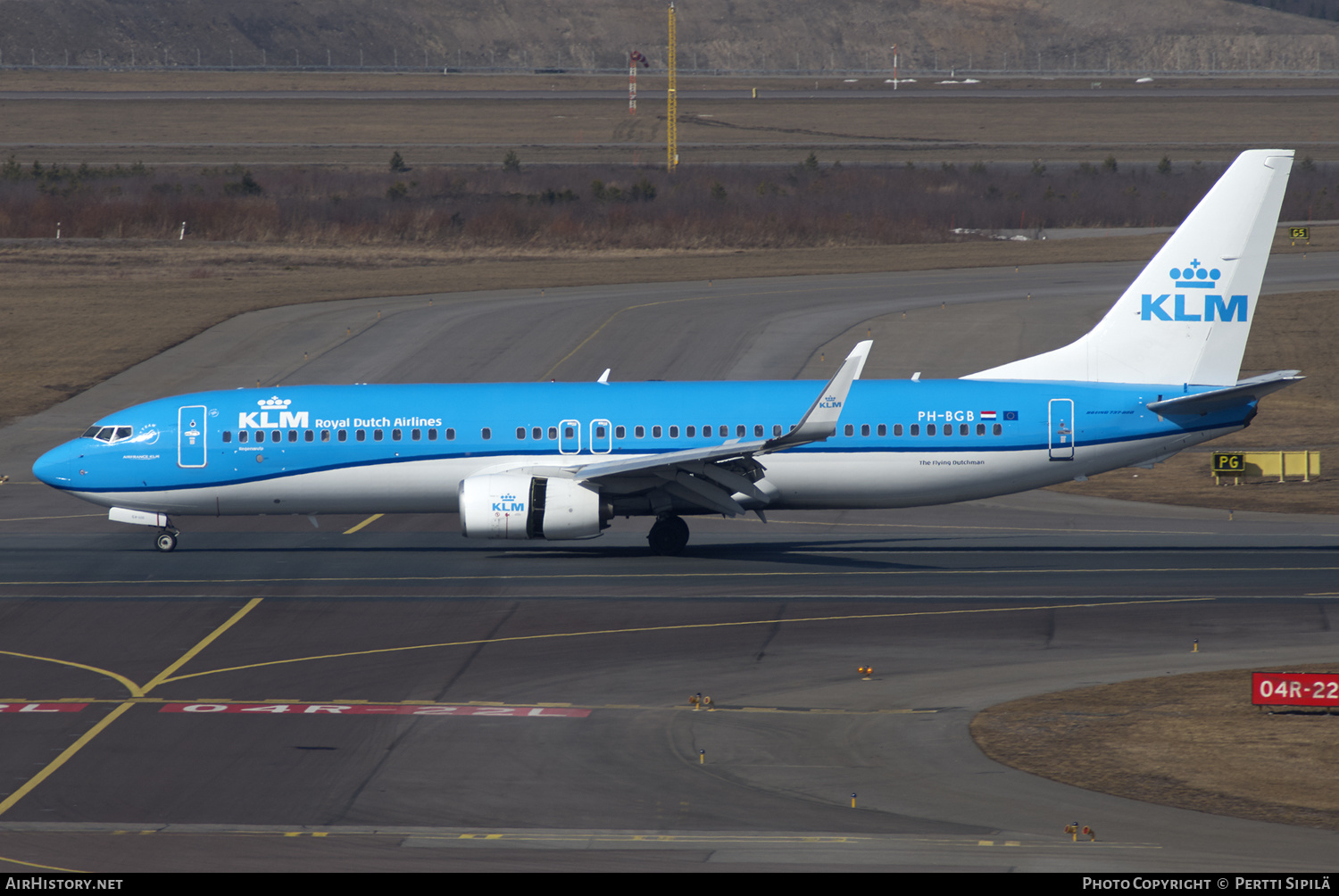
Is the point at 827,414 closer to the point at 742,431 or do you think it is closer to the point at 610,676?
the point at 742,431

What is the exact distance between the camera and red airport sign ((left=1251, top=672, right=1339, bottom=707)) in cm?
2372

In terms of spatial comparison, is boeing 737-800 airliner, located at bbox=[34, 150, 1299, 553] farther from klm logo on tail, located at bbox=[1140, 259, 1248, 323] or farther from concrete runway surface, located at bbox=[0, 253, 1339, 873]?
concrete runway surface, located at bbox=[0, 253, 1339, 873]

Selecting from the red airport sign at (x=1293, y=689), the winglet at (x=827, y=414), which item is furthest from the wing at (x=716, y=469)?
Answer: the red airport sign at (x=1293, y=689)

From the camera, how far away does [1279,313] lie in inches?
2842

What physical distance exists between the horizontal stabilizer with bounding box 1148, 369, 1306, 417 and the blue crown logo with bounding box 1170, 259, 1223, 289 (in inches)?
116

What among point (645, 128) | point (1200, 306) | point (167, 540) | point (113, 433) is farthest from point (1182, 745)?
point (645, 128)

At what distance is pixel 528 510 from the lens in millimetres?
36969

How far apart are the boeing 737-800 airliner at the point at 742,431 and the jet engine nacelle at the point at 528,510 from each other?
59 centimetres

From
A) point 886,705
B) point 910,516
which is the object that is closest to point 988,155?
point 910,516

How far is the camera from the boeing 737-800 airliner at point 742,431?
38594mm

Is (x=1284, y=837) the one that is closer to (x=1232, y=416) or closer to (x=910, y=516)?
(x=1232, y=416)

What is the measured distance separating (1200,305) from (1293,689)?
1839cm

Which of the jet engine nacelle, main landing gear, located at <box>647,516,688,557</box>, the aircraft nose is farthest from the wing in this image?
the aircraft nose

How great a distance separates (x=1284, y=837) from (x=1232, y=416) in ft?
69.4
